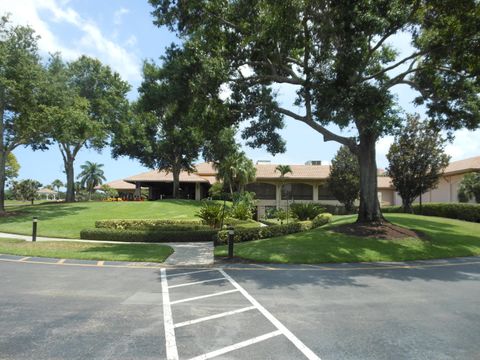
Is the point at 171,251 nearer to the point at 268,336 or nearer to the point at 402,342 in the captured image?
the point at 268,336

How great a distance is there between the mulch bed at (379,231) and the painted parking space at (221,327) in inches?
377

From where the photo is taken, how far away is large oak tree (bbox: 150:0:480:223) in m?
13.4

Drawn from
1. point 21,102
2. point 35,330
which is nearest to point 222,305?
point 35,330

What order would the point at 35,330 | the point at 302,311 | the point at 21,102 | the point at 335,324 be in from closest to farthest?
the point at 35,330 < the point at 335,324 < the point at 302,311 < the point at 21,102

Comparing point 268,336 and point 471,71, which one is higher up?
point 471,71

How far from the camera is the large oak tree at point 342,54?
13.4 m

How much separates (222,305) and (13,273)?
663 cm

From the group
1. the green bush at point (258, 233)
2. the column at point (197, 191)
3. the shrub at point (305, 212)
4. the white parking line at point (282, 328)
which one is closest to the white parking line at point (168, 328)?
the white parking line at point (282, 328)

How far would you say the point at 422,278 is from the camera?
961 centimetres

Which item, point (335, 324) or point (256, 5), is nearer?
point (335, 324)

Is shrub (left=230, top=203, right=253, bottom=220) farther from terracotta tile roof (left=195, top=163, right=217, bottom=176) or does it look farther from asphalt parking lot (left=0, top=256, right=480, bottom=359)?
terracotta tile roof (left=195, top=163, right=217, bottom=176)

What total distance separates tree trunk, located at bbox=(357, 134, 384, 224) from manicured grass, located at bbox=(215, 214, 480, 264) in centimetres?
220

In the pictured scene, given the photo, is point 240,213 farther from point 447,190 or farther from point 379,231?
point 447,190

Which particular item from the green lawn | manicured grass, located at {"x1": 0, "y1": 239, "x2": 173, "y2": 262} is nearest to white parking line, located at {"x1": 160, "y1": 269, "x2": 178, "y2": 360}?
manicured grass, located at {"x1": 0, "y1": 239, "x2": 173, "y2": 262}
